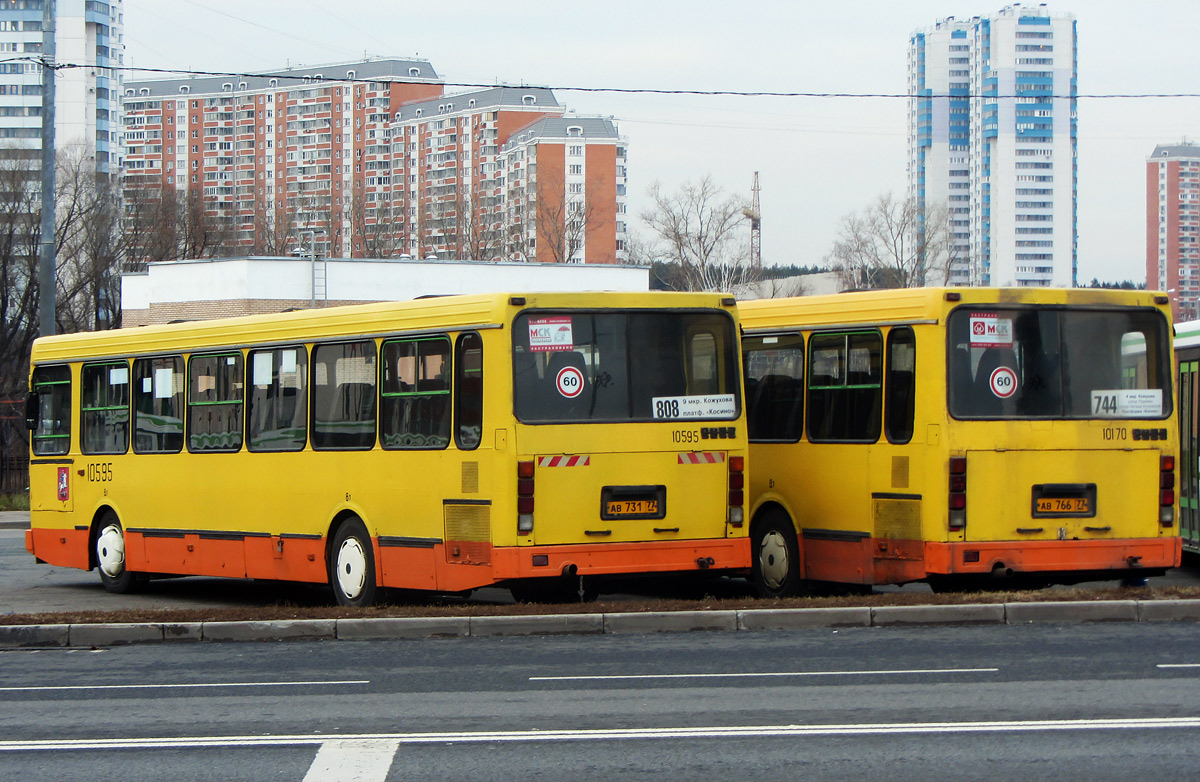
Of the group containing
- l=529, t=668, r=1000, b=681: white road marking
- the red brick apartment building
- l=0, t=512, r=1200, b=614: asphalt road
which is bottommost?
l=0, t=512, r=1200, b=614: asphalt road

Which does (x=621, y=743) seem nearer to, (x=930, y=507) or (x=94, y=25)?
(x=930, y=507)

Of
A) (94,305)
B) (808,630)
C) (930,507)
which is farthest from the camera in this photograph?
(94,305)

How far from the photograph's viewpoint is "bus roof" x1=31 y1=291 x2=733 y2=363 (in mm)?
12219

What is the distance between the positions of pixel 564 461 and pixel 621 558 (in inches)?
37.5

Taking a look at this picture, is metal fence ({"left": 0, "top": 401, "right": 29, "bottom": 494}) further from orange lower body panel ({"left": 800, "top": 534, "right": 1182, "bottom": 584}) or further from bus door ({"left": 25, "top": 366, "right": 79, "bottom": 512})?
orange lower body panel ({"left": 800, "top": 534, "right": 1182, "bottom": 584})

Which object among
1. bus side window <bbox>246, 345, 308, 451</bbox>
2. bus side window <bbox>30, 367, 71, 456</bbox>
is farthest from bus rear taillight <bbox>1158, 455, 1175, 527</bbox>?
bus side window <bbox>30, 367, 71, 456</bbox>

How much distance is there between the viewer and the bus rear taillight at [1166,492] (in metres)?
12.9

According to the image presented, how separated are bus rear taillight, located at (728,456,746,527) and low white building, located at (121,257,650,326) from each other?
3414cm

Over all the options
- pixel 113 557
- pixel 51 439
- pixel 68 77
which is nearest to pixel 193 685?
pixel 113 557

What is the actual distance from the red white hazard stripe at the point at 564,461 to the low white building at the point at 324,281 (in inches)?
1366

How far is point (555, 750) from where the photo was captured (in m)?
7.09

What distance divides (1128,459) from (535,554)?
509 centimetres

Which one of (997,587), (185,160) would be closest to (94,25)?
(185,160)

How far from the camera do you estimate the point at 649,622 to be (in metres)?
11.7
